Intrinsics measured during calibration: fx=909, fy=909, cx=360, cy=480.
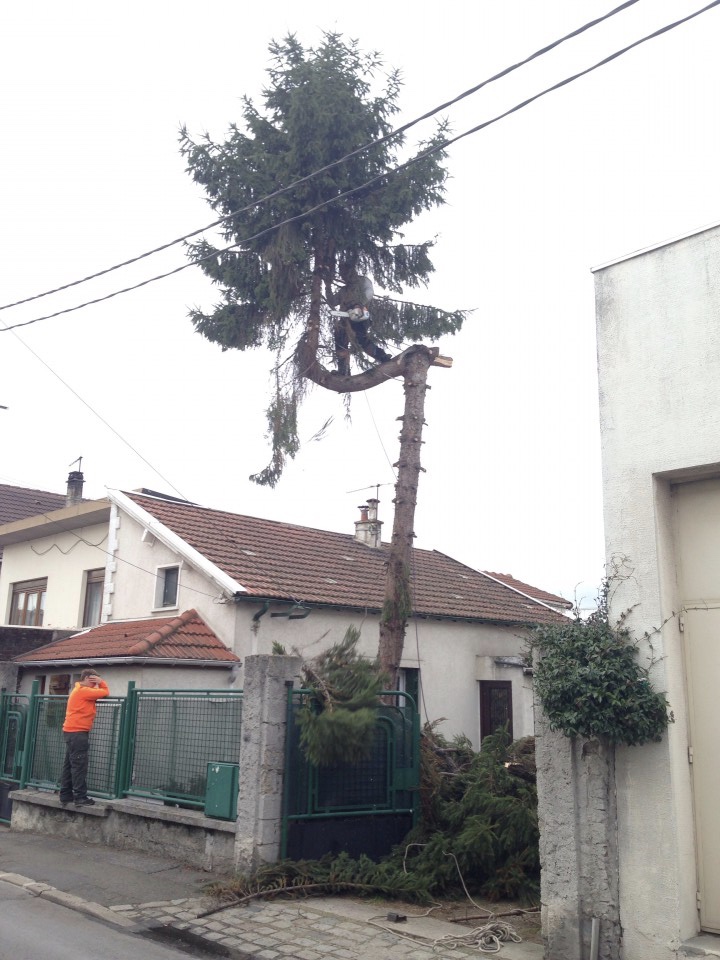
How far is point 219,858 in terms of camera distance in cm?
949

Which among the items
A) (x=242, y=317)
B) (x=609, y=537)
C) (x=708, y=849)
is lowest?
(x=708, y=849)

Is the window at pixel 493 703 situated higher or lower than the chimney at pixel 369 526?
lower

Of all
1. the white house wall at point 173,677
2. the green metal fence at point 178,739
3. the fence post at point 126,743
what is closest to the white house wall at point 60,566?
the white house wall at point 173,677

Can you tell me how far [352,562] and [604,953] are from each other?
534 inches

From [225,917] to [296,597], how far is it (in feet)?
27.0

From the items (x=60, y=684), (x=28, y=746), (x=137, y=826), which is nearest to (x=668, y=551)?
(x=137, y=826)

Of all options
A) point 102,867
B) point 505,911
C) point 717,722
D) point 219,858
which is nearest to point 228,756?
point 219,858

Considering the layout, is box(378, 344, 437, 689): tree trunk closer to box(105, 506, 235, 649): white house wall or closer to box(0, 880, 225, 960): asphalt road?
box(105, 506, 235, 649): white house wall

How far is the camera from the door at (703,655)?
646 cm

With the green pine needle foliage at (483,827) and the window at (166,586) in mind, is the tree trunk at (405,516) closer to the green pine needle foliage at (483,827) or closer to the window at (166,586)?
the green pine needle foliage at (483,827)

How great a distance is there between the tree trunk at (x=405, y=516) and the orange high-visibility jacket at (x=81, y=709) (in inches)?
153

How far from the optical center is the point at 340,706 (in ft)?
31.1

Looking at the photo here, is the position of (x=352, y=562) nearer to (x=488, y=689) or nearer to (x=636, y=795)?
(x=488, y=689)

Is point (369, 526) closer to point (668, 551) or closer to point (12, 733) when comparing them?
point (12, 733)
